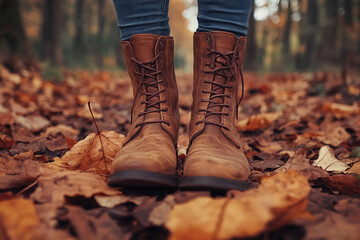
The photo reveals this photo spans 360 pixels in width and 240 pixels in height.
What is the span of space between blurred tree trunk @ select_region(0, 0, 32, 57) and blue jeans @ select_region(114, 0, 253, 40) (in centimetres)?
495

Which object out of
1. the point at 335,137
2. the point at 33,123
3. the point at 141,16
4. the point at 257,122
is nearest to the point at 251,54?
the point at 257,122

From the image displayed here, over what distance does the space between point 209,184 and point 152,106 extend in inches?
21.8

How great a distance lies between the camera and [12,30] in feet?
18.1

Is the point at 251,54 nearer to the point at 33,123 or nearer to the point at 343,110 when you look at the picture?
the point at 343,110

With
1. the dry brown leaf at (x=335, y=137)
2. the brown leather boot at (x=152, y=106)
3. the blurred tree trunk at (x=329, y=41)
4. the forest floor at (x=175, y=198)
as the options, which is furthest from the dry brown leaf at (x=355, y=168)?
the blurred tree trunk at (x=329, y=41)

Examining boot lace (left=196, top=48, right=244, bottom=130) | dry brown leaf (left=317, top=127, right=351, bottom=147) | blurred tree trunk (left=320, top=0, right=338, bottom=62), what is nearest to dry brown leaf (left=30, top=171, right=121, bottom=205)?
boot lace (left=196, top=48, right=244, bottom=130)

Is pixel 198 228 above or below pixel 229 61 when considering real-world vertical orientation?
below

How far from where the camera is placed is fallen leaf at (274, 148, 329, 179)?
1.27 metres

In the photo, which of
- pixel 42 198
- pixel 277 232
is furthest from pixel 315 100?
pixel 42 198

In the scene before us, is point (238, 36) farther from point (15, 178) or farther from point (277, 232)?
point (15, 178)

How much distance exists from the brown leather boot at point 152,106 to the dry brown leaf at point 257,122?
34.9 inches

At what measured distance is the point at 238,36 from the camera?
145cm

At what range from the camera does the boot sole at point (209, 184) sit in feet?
3.45

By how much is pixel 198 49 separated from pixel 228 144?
19.3 inches
